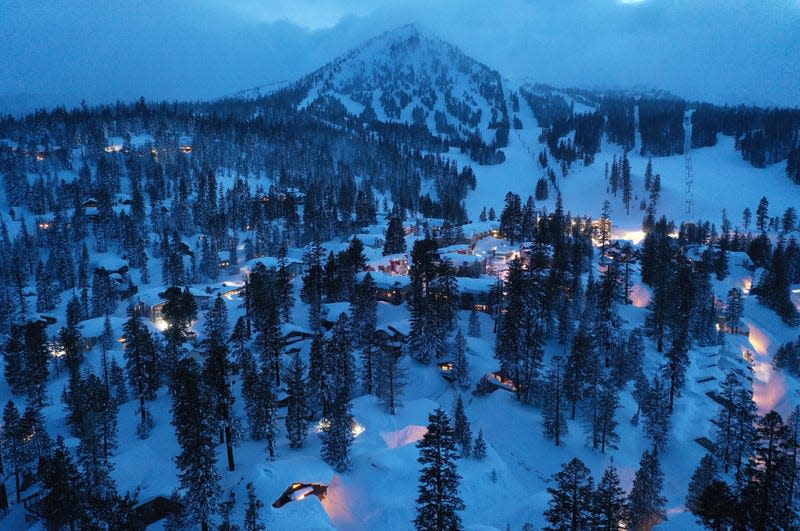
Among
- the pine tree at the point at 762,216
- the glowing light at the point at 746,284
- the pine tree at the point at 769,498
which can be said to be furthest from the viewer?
the pine tree at the point at 762,216

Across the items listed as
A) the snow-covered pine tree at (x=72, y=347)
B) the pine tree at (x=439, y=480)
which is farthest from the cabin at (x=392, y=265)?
the pine tree at (x=439, y=480)

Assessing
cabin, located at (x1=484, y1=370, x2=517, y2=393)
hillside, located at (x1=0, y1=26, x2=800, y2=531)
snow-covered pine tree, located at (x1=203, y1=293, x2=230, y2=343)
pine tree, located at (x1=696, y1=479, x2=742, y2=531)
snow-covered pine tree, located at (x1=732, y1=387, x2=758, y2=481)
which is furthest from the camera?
snow-covered pine tree, located at (x1=203, y1=293, x2=230, y2=343)

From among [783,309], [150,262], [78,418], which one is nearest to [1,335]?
[150,262]

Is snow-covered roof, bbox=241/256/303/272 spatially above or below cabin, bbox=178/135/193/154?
below

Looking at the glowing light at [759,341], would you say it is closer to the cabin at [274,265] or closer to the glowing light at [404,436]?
the glowing light at [404,436]

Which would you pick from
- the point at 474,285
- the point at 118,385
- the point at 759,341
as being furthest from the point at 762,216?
the point at 118,385

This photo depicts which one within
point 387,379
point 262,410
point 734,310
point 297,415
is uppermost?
point 262,410

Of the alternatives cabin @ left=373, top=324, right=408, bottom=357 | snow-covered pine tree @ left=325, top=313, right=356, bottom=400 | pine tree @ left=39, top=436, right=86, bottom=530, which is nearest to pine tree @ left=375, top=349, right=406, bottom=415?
snow-covered pine tree @ left=325, top=313, right=356, bottom=400

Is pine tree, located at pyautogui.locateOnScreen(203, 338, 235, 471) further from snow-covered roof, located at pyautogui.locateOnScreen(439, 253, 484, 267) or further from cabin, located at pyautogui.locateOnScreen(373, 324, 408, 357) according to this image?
snow-covered roof, located at pyautogui.locateOnScreen(439, 253, 484, 267)

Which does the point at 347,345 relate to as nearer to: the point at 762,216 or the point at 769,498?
the point at 769,498
